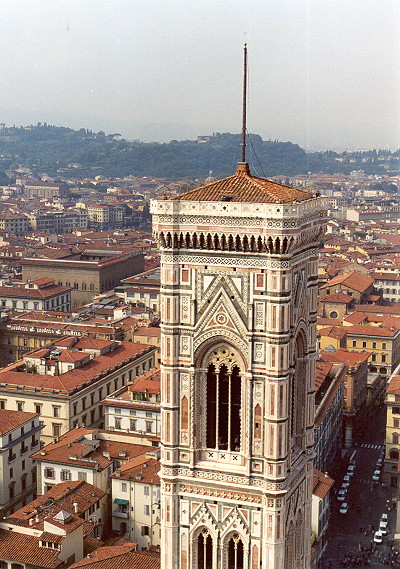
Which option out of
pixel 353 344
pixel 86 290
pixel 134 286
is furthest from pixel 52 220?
pixel 353 344

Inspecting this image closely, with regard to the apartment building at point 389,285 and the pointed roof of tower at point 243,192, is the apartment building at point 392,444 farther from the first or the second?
the apartment building at point 389,285

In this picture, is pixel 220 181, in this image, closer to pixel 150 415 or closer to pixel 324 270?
pixel 150 415

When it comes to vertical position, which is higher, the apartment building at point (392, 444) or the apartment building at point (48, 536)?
the apartment building at point (48, 536)

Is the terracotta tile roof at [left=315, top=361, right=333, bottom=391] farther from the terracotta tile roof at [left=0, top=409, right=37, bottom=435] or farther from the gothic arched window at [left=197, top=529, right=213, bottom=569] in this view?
the gothic arched window at [left=197, top=529, right=213, bottom=569]

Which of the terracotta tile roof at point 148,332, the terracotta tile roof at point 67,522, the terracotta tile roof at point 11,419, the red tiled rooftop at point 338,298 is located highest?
the terracotta tile roof at point 148,332

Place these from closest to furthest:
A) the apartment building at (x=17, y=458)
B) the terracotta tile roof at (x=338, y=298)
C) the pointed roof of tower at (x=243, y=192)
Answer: the pointed roof of tower at (x=243, y=192) < the apartment building at (x=17, y=458) < the terracotta tile roof at (x=338, y=298)

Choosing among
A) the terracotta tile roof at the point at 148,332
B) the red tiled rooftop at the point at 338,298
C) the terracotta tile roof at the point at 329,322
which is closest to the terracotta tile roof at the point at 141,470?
the terracotta tile roof at the point at 148,332

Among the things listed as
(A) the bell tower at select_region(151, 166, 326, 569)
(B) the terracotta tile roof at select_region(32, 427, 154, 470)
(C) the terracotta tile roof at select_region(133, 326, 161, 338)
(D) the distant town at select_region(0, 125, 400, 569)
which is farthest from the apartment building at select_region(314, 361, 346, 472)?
(A) the bell tower at select_region(151, 166, 326, 569)
